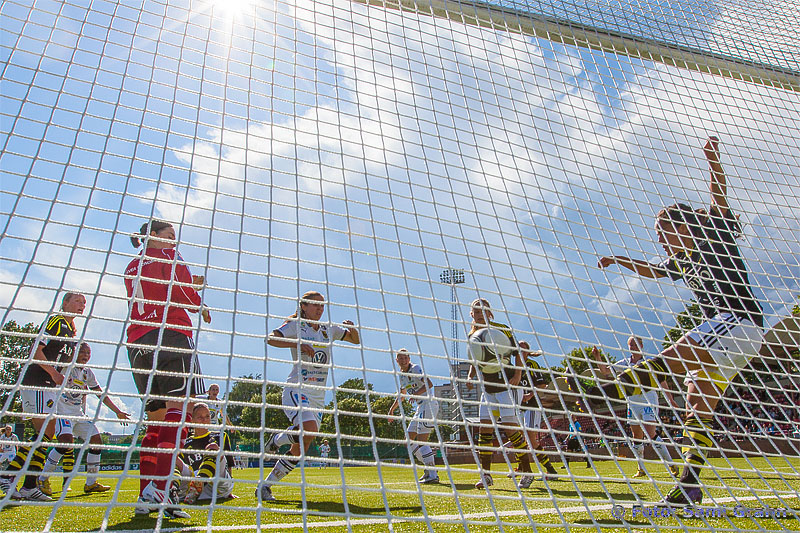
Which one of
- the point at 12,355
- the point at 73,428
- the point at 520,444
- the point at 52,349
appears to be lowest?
the point at 520,444

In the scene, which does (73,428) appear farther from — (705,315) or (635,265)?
(705,315)

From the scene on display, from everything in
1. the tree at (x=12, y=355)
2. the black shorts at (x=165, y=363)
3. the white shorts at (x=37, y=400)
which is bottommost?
the black shorts at (x=165, y=363)

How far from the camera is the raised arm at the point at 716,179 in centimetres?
392

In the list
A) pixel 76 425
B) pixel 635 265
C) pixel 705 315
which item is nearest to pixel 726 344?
pixel 705 315

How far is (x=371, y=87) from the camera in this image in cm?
420

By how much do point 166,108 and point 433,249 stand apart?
194 centimetres

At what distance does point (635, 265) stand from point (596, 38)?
2.51 metres

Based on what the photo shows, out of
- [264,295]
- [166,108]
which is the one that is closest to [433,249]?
[264,295]

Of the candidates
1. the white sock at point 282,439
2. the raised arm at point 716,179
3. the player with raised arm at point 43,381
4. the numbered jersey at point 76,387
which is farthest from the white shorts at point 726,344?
the numbered jersey at point 76,387

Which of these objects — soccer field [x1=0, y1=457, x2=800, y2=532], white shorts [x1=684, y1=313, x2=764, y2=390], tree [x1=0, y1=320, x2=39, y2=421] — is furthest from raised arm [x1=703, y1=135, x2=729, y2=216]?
tree [x1=0, y1=320, x2=39, y2=421]

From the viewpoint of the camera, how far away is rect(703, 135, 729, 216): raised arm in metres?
3.92

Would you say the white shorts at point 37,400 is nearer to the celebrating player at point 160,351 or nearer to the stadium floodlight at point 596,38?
the celebrating player at point 160,351

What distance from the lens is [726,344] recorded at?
3.33 m

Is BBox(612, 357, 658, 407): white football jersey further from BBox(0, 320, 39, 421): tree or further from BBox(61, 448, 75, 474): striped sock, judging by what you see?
BBox(61, 448, 75, 474): striped sock
